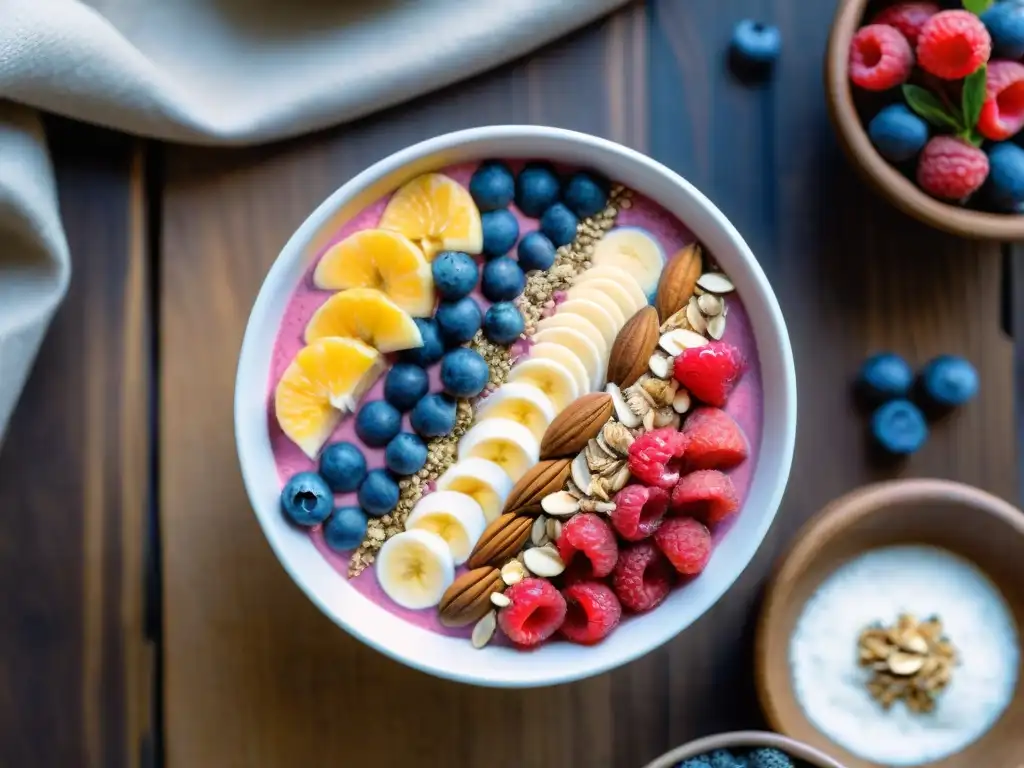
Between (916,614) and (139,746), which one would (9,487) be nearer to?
(139,746)

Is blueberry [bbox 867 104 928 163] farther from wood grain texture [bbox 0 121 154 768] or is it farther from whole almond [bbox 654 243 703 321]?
wood grain texture [bbox 0 121 154 768]

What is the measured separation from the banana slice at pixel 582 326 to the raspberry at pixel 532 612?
7.7 inches

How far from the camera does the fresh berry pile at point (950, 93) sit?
33.6 inches

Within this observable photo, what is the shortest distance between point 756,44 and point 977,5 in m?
0.18

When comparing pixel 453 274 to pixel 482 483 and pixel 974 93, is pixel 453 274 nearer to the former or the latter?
pixel 482 483

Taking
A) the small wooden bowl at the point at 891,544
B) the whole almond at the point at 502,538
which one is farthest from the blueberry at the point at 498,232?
the small wooden bowl at the point at 891,544

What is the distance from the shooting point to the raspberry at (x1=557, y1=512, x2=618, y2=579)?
2.71 feet

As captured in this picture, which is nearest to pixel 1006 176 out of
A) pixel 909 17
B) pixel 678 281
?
pixel 909 17

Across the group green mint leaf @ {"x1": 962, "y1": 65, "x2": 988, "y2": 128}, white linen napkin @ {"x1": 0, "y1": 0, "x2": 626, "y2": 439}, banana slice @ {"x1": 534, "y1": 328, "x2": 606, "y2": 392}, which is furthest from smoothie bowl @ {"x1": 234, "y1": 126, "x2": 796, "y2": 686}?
green mint leaf @ {"x1": 962, "y1": 65, "x2": 988, "y2": 128}

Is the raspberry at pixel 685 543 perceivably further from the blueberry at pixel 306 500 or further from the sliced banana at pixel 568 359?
the blueberry at pixel 306 500

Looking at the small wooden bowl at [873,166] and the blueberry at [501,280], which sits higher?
the small wooden bowl at [873,166]

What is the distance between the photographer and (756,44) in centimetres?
94

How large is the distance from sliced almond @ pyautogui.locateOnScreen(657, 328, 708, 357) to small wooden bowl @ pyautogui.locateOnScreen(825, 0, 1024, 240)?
7.8 inches

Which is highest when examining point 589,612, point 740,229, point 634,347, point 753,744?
point 740,229
